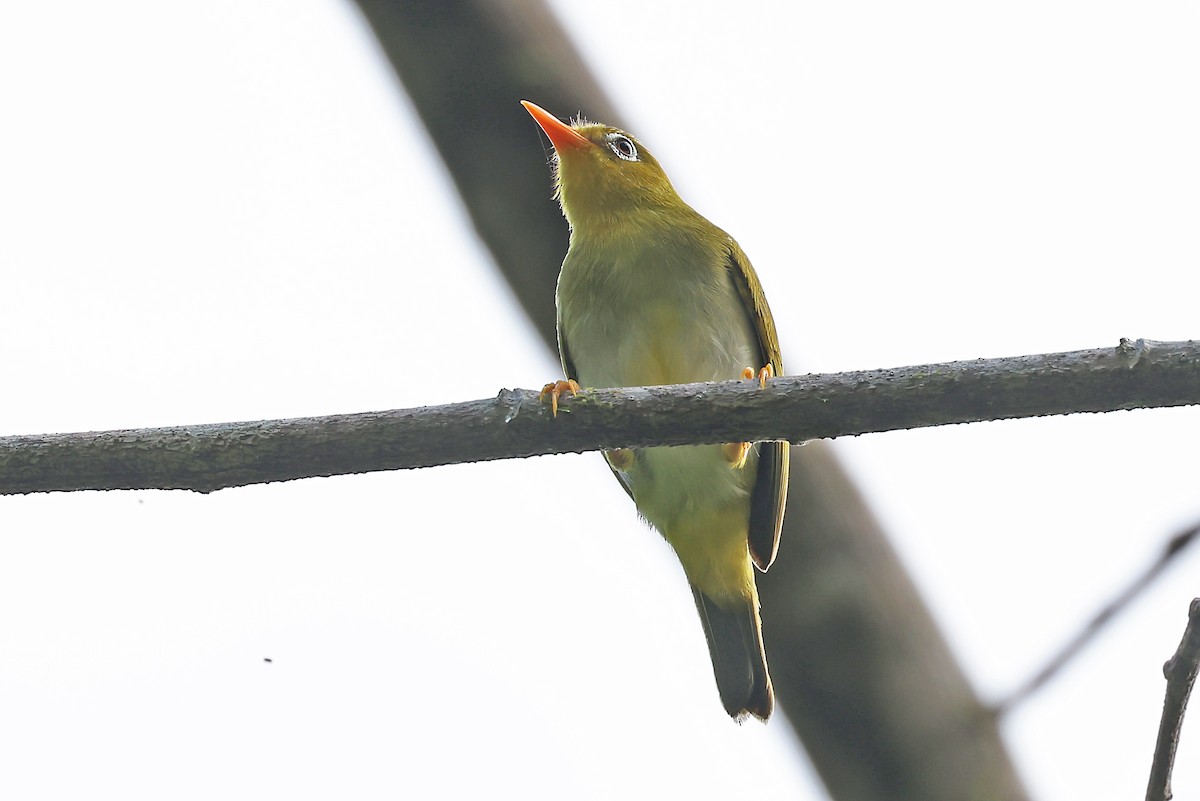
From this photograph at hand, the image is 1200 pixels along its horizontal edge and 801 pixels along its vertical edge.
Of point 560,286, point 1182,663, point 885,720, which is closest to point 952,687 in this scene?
point 885,720

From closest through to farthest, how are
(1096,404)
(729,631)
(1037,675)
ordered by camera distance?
1. (1096,404)
2. (1037,675)
3. (729,631)

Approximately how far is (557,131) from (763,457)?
1.23 m

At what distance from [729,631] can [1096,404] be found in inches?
81.9

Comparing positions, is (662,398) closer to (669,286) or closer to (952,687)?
(952,687)

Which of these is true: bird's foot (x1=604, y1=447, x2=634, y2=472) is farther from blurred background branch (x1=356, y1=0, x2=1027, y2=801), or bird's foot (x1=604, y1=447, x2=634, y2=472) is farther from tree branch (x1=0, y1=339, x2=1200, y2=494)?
tree branch (x1=0, y1=339, x2=1200, y2=494)

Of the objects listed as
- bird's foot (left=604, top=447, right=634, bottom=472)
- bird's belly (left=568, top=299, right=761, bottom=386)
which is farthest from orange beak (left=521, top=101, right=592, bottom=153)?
bird's foot (left=604, top=447, right=634, bottom=472)

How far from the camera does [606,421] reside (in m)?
2.32

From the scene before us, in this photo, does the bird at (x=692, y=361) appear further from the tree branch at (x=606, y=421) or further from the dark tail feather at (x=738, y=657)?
the tree branch at (x=606, y=421)

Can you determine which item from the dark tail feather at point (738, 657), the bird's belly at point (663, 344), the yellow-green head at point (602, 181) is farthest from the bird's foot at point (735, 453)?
the yellow-green head at point (602, 181)

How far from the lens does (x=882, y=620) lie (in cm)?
281

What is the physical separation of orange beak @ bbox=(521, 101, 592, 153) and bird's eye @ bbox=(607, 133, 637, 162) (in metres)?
0.10

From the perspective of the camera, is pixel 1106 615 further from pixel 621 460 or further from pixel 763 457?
pixel 621 460

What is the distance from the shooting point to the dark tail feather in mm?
3766

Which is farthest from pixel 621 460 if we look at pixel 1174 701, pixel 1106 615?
pixel 1174 701
